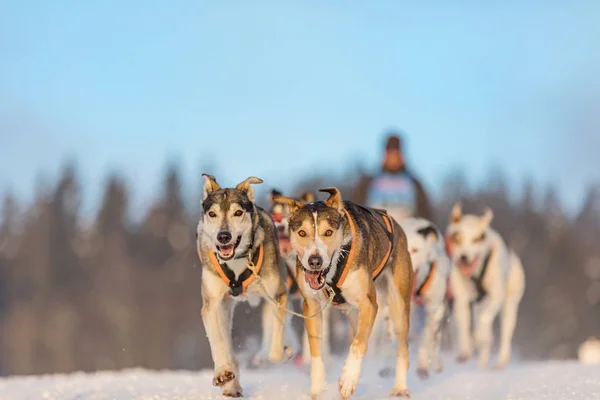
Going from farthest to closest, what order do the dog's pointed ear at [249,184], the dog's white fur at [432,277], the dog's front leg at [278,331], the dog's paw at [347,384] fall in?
the dog's white fur at [432,277] < the dog's front leg at [278,331] < the dog's pointed ear at [249,184] < the dog's paw at [347,384]

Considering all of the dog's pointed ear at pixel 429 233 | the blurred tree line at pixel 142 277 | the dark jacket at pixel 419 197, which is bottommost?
the blurred tree line at pixel 142 277

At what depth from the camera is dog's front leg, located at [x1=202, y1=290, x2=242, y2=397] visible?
23.7ft

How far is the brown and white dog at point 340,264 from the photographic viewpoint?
6918 millimetres

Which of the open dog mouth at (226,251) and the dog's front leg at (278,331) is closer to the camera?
the open dog mouth at (226,251)

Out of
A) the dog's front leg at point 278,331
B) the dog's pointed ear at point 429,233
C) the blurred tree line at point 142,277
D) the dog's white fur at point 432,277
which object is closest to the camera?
the dog's front leg at point 278,331

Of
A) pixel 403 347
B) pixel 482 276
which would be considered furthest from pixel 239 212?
pixel 482 276

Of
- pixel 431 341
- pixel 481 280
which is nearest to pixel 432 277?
pixel 431 341

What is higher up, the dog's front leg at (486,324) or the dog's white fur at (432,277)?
the dog's white fur at (432,277)

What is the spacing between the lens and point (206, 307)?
7730 millimetres

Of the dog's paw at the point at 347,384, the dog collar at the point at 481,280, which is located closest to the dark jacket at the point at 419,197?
the dog collar at the point at 481,280

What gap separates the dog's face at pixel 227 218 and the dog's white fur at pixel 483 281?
4.71 meters

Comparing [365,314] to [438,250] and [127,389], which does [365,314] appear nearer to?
[127,389]

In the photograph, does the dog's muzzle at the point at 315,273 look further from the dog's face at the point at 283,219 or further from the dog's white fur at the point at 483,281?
the dog's white fur at the point at 483,281

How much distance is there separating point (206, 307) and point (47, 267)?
5364 cm
